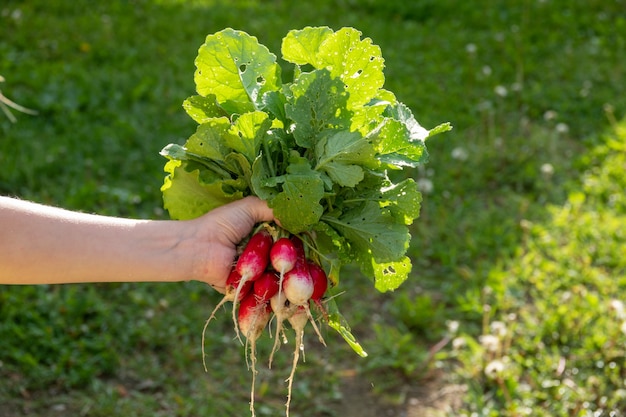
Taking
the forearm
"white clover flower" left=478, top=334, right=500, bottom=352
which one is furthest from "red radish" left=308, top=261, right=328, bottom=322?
"white clover flower" left=478, top=334, right=500, bottom=352

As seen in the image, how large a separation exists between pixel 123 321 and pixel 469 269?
1724mm

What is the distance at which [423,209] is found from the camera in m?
4.40

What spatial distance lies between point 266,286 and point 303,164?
0.35 m

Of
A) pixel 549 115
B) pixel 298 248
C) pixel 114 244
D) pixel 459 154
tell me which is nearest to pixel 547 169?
pixel 459 154

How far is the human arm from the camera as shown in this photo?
197 cm

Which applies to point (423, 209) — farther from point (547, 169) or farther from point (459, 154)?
point (547, 169)

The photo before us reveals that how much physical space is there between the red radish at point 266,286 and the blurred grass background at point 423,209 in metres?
1.22

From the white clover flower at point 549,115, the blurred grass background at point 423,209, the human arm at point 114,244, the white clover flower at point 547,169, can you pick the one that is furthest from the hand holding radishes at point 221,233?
the white clover flower at point 549,115

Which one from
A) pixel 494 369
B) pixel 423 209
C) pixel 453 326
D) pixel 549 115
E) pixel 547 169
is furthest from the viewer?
pixel 549 115

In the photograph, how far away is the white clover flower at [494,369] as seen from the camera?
10.3 ft

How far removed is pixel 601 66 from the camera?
573cm

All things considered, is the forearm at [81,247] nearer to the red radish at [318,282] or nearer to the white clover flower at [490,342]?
the red radish at [318,282]

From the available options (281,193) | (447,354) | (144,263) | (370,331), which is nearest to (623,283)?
(447,354)

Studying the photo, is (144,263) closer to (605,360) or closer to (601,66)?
(605,360)
